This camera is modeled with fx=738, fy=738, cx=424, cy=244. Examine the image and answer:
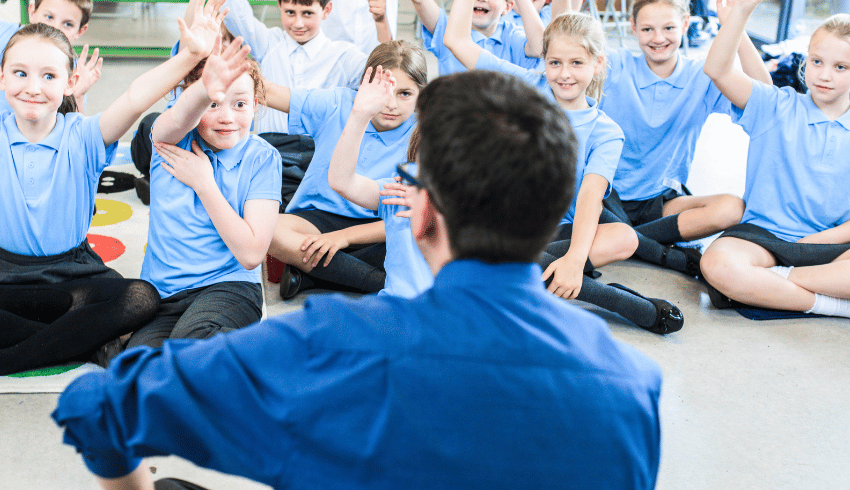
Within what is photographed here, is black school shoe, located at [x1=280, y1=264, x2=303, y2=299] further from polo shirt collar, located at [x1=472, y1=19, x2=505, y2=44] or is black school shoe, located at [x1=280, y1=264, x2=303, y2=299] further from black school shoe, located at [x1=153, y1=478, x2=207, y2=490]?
polo shirt collar, located at [x1=472, y1=19, x2=505, y2=44]

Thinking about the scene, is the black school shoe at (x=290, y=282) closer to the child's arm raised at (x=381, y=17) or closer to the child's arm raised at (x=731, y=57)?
the child's arm raised at (x=381, y=17)

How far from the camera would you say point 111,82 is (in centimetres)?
493

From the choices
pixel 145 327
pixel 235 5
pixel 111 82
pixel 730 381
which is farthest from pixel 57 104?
pixel 111 82

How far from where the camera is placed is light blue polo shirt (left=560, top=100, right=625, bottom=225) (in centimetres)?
219

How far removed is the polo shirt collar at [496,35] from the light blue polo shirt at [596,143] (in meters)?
0.87

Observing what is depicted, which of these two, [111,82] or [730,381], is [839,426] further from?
[111,82]

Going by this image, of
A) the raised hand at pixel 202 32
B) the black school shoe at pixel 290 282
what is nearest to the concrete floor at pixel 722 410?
the black school shoe at pixel 290 282

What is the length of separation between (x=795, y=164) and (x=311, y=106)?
150 cm

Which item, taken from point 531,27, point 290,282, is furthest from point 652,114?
point 290,282

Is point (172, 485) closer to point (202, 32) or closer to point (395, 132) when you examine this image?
point (202, 32)

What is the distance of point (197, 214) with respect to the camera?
5.49 ft

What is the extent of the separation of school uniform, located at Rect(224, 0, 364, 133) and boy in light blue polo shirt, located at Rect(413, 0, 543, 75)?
0.32 metres

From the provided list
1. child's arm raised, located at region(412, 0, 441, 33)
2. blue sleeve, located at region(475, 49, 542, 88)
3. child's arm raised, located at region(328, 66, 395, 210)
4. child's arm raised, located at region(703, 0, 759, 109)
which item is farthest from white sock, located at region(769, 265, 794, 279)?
child's arm raised, located at region(412, 0, 441, 33)

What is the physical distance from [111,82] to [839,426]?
186 inches
